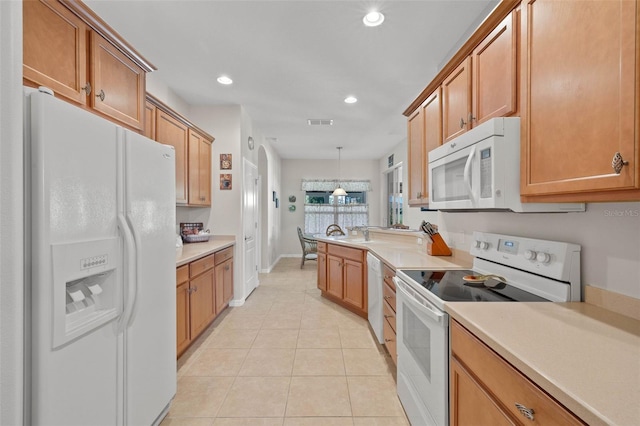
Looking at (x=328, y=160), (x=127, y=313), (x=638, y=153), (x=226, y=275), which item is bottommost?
(x=226, y=275)

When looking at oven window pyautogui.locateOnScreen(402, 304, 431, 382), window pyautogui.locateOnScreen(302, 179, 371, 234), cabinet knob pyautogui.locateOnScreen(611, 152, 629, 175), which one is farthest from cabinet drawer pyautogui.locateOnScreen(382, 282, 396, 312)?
window pyautogui.locateOnScreen(302, 179, 371, 234)

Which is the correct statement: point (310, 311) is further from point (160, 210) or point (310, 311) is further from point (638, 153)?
point (638, 153)

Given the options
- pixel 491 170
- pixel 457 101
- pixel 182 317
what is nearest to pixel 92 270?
pixel 182 317

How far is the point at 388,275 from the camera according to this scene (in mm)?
2340

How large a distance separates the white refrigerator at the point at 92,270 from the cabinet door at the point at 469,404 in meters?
1.49

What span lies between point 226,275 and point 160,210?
2006mm

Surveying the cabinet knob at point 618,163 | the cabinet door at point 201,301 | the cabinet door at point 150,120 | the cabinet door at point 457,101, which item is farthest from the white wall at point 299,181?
the cabinet knob at point 618,163

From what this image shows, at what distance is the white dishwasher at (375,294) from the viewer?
2.56m

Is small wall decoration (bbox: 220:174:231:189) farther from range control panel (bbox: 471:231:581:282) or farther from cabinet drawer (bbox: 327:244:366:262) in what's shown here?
range control panel (bbox: 471:231:581:282)

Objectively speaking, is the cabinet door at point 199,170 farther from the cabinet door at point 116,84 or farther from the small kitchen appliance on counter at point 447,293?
the small kitchen appliance on counter at point 447,293

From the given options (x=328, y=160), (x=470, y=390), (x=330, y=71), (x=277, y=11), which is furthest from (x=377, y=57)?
(x=328, y=160)

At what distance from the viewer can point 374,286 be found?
2.76 metres

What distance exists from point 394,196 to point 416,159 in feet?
14.3
